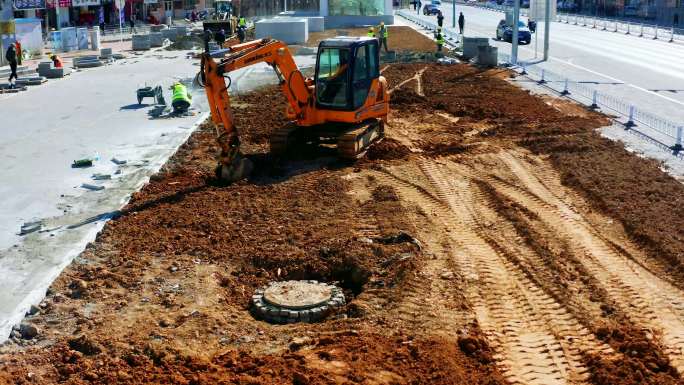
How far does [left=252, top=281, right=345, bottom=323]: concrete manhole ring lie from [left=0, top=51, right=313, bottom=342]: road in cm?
291

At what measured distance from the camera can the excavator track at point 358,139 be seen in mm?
16938

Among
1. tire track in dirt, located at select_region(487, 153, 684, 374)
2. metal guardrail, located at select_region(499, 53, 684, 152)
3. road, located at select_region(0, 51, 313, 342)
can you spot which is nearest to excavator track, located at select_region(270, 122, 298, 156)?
road, located at select_region(0, 51, 313, 342)

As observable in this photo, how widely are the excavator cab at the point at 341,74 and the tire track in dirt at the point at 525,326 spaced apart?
596 centimetres

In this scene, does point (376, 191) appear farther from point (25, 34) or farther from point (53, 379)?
point (25, 34)

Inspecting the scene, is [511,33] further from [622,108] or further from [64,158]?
[64,158]

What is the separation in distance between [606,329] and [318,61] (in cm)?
1009

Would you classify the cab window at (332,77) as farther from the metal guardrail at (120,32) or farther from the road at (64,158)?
the metal guardrail at (120,32)

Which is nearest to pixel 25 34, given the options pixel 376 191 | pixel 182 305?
pixel 376 191

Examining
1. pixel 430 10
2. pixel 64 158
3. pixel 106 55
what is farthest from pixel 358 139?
pixel 430 10

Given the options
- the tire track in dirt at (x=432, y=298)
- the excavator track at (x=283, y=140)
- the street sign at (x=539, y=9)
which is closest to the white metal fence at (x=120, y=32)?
the street sign at (x=539, y=9)

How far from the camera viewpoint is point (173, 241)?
1261cm

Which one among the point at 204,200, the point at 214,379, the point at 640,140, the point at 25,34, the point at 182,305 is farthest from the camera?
the point at 25,34

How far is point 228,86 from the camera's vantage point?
52.0 ft

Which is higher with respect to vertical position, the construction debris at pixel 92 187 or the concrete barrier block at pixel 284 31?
the concrete barrier block at pixel 284 31
